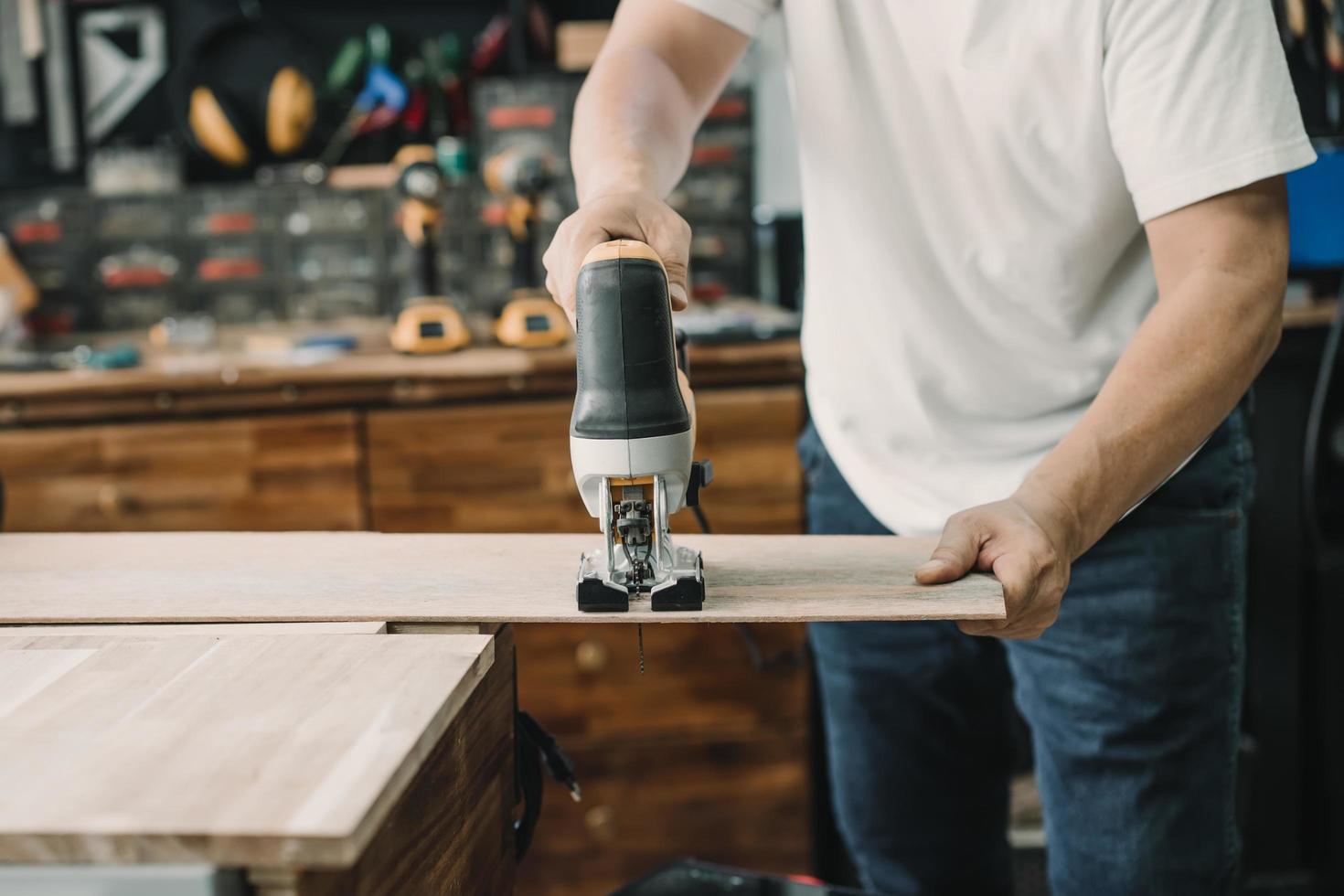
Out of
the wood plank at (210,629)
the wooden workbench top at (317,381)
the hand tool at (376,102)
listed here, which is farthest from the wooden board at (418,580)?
the hand tool at (376,102)

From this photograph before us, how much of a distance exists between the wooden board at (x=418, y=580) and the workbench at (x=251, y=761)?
4 centimetres

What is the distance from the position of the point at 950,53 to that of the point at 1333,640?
1.42m

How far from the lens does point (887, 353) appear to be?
1.08 meters

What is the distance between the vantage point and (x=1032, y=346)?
104 centimetres

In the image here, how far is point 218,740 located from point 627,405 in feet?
0.97

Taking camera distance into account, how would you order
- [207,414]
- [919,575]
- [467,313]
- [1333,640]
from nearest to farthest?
[919,575] < [207,414] < [1333,640] < [467,313]

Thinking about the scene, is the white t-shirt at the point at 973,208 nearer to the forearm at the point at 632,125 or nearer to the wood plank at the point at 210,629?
the forearm at the point at 632,125

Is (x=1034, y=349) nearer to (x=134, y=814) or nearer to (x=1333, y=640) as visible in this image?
(x=134, y=814)

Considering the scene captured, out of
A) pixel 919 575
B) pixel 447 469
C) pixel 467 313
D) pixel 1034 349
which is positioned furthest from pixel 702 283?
pixel 919 575

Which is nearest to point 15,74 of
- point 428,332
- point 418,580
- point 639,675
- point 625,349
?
point 428,332

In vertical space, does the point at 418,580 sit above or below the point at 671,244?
below

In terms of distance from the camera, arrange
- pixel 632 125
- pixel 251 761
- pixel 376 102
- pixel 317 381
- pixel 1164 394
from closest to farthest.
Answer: pixel 251 761
pixel 1164 394
pixel 632 125
pixel 317 381
pixel 376 102

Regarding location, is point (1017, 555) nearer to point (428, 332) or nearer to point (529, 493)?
point (529, 493)

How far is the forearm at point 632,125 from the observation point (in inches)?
36.8
